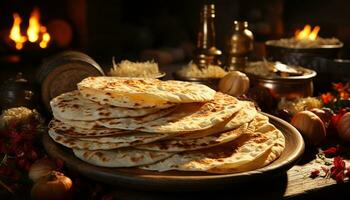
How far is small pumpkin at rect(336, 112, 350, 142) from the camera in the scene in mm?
1542

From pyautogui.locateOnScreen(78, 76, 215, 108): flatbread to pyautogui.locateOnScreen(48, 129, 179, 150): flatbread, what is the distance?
91 millimetres

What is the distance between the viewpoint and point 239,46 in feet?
6.97

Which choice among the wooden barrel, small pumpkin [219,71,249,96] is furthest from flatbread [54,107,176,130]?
small pumpkin [219,71,249,96]

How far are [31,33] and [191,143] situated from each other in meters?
2.63

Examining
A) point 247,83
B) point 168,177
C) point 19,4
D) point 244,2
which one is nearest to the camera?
point 168,177

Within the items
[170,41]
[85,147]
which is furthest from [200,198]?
[170,41]

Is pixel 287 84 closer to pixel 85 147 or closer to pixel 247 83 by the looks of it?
pixel 247 83

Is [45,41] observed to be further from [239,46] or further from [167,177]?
[167,177]

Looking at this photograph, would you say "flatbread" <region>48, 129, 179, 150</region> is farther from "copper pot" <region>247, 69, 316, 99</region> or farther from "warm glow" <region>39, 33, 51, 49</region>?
"warm glow" <region>39, 33, 51, 49</region>

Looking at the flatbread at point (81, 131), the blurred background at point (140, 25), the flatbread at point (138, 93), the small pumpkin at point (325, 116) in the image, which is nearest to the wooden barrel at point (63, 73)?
the flatbread at point (138, 93)

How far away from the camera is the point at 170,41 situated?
4.34 m

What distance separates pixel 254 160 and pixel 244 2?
12.7 ft

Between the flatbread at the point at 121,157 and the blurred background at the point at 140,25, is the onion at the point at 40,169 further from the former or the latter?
the blurred background at the point at 140,25

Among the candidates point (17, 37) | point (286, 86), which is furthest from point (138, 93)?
point (17, 37)
